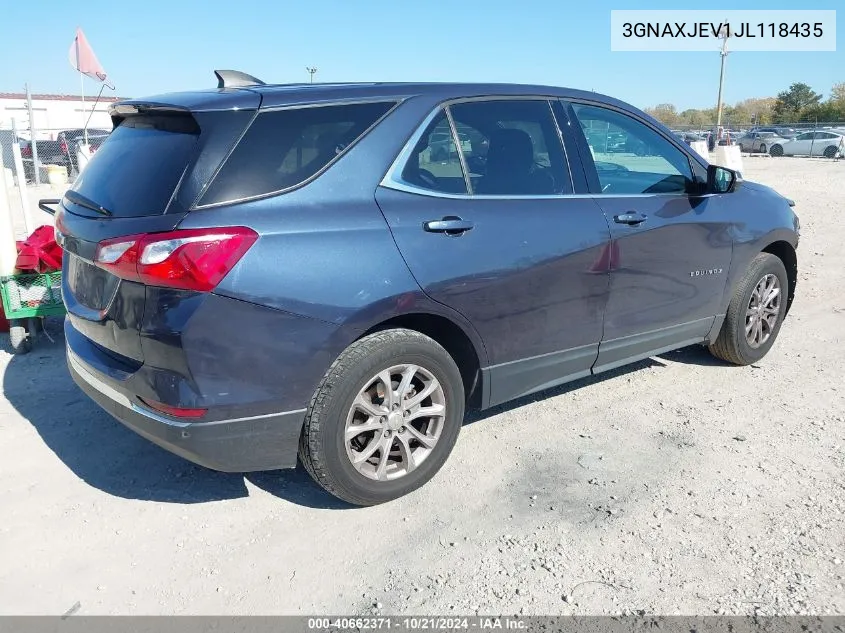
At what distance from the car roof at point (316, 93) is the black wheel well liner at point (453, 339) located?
1014 millimetres

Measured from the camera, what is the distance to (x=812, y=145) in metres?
36.5

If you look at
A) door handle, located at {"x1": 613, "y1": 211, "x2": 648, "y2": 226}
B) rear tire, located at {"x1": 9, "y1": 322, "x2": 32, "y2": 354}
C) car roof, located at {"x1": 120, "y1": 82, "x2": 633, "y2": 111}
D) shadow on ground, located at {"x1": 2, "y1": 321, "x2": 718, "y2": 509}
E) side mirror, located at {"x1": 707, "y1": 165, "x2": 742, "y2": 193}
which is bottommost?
shadow on ground, located at {"x1": 2, "y1": 321, "x2": 718, "y2": 509}

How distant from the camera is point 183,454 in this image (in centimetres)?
280

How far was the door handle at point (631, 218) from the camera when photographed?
3.86 meters

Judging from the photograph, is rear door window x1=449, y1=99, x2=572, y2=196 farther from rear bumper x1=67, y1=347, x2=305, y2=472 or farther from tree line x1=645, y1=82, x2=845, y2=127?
tree line x1=645, y1=82, x2=845, y2=127

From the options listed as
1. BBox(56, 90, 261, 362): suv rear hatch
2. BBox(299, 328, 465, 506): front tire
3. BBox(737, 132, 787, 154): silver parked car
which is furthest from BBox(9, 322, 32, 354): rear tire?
BBox(737, 132, 787, 154): silver parked car

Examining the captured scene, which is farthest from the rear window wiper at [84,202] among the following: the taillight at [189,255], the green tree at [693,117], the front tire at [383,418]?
the green tree at [693,117]

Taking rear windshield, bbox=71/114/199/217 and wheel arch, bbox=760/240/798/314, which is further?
wheel arch, bbox=760/240/798/314

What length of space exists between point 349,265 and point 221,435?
2.76 feet

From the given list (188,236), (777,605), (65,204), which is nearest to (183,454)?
(188,236)

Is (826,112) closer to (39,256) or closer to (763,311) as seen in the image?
(763,311)

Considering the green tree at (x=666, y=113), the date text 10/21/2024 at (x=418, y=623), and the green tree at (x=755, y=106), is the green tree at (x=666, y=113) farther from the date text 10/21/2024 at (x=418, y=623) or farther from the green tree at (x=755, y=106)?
the date text 10/21/2024 at (x=418, y=623)

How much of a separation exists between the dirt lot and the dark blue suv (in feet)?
1.13

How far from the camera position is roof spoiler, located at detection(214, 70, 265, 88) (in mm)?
3424
